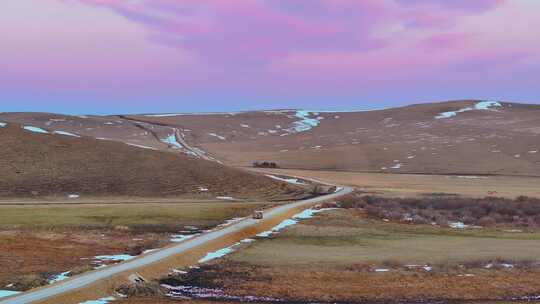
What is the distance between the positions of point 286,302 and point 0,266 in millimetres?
11502

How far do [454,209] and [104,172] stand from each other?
142 ft

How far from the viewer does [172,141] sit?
179 metres

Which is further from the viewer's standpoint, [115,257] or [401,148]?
[401,148]

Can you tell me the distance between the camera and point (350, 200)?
62.6 m

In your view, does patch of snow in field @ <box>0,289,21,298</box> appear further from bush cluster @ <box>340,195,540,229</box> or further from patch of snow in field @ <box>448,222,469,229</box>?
bush cluster @ <box>340,195,540,229</box>

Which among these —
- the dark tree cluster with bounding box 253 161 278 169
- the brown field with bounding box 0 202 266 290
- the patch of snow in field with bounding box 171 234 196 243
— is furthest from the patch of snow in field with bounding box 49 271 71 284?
the dark tree cluster with bounding box 253 161 278 169

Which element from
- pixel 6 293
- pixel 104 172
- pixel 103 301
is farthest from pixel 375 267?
pixel 104 172

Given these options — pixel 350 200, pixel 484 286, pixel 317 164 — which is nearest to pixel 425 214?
pixel 350 200

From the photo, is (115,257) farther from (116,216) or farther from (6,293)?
(116,216)

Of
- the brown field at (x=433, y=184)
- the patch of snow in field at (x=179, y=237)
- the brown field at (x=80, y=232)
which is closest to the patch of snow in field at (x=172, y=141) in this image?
the brown field at (x=433, y=184)

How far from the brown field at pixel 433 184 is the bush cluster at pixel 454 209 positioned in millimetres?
7428

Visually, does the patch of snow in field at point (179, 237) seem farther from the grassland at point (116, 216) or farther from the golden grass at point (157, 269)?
the grassland at point (116, 216)

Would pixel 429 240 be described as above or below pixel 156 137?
below

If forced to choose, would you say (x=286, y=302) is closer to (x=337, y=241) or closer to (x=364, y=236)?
(x=337, y=241)
